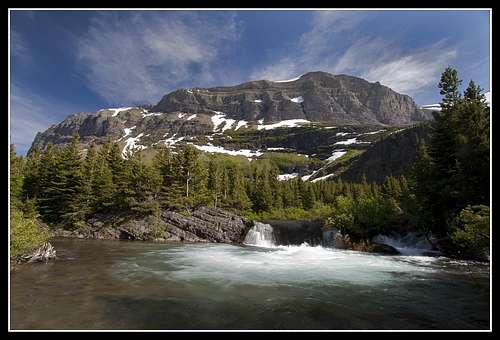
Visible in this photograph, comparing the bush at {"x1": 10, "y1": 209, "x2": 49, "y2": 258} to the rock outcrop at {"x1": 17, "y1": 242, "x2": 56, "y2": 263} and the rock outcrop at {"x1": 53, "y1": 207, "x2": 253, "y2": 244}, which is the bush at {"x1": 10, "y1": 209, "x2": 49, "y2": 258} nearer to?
the rock outcrop at {"x1": 17, "y1": 242, "x2": 56, "y2": 263}

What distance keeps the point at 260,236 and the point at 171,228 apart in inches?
494

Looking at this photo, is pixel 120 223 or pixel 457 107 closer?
pixel 457 107

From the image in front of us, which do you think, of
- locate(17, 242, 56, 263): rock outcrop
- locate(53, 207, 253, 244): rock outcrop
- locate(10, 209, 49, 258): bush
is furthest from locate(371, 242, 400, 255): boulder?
locate(10, 209, 49, 258): bush

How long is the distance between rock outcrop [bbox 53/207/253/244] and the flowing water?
1997cm

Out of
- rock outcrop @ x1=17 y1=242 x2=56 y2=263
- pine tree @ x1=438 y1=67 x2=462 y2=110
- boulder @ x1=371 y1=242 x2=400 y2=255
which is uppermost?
pine tree @ x1=438 y1=67 x2=462 y2=110

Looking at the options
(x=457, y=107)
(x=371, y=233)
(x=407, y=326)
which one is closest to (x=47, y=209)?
(x=371, y=233)

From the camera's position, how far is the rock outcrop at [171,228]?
41.7 meters

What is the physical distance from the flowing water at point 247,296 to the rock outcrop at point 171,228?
1997cm

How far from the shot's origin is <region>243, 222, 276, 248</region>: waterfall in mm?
41062

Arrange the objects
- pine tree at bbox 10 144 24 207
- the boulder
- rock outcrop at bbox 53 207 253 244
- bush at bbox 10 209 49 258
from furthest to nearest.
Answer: pine tree at bbox 10 144 24 207 < rock outcrop at bbox 53 207 253 244 < the boulder < bush at bbox 10 209 49 258

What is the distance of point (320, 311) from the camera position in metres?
11.4

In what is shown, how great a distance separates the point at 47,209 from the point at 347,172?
529 feet

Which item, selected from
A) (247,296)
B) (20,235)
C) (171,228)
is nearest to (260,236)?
(171,228)

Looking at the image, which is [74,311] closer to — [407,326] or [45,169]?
[407,326]
